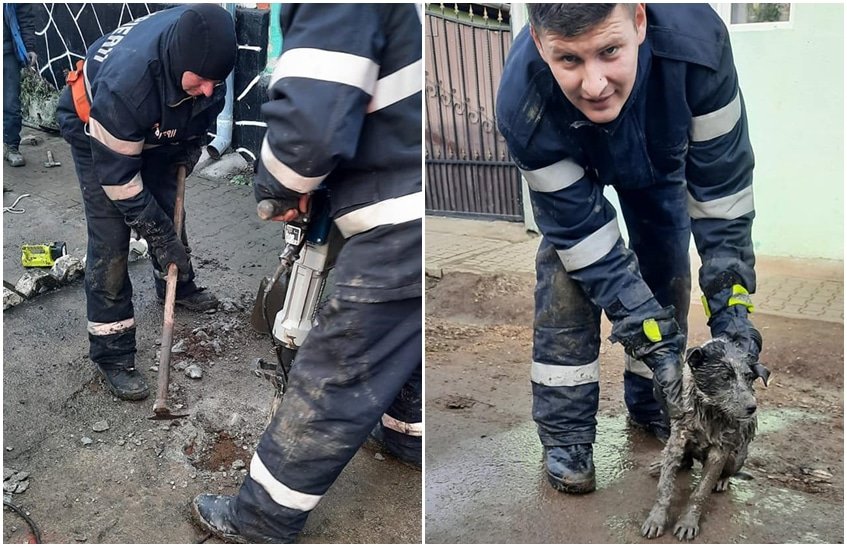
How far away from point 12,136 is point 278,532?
294 cm

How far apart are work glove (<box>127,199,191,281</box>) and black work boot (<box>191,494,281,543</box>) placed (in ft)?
3.32

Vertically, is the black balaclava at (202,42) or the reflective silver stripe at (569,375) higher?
the black balaclava at (202,42)

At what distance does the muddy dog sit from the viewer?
2.14 meters

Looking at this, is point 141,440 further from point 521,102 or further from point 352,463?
point 521,102

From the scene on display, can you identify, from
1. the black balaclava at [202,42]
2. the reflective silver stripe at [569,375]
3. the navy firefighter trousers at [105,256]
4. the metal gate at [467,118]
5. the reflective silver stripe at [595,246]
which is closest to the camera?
the reflective silver stripe at [595,246]

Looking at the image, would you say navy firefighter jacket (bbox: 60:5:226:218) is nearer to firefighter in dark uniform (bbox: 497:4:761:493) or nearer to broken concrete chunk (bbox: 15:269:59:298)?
broken concrete chunk (bbox: 15:269:59:298)

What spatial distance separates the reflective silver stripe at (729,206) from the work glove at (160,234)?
6.45 ft

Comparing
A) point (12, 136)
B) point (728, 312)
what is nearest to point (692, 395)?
point (728, 312)

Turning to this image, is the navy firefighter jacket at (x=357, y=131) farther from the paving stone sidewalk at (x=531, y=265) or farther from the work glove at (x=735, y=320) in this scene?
the paving stone sidewalk at (x=531, y=265)

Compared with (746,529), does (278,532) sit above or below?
above

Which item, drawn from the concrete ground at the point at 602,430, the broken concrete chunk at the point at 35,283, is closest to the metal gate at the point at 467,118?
the concrete ground at the point at 602,430

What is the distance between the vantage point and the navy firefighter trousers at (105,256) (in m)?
3.08

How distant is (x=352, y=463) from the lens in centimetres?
280

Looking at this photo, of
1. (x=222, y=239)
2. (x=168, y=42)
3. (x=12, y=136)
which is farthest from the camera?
(x=222, y=239)
